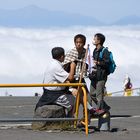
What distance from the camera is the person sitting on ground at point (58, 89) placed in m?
14.7

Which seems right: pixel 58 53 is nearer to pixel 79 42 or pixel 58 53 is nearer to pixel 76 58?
pixel 76 58

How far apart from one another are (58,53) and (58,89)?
73 cm

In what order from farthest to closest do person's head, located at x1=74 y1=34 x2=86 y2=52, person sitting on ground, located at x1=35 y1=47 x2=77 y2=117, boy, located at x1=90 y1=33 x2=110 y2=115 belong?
boy, located at x1=90 y1=33 x2=110 y2=115, person's head, located at x1=74 y1=34 x2=86 y2=52, person sitting on ground, located at x1=35 y1=47 x2=77 y2=117

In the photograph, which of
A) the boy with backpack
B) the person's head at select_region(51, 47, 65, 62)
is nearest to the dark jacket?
the boy with backpack

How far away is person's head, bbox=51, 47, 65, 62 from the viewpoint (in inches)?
587

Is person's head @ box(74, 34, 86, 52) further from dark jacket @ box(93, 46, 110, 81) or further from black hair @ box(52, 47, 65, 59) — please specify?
black hair @ box(52, 47, 65, 59)

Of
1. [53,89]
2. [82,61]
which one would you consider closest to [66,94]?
[53,89]

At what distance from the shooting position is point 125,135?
1444 centimetres

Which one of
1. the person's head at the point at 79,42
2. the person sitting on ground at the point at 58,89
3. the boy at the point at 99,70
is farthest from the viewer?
the boy at the point at 99,70

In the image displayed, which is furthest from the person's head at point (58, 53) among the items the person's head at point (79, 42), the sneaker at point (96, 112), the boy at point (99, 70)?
the boy at point (99, 70)

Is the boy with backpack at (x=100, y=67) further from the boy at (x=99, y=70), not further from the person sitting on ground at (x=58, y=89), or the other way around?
the person sitting on ground at (x=58, y=89)

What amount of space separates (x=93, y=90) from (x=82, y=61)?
1.89 m

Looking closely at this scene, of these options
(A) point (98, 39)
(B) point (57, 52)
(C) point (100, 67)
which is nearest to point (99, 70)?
(C) point (100, 67)

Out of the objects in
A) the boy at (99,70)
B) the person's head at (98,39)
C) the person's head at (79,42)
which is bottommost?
the boy at (99,70)
